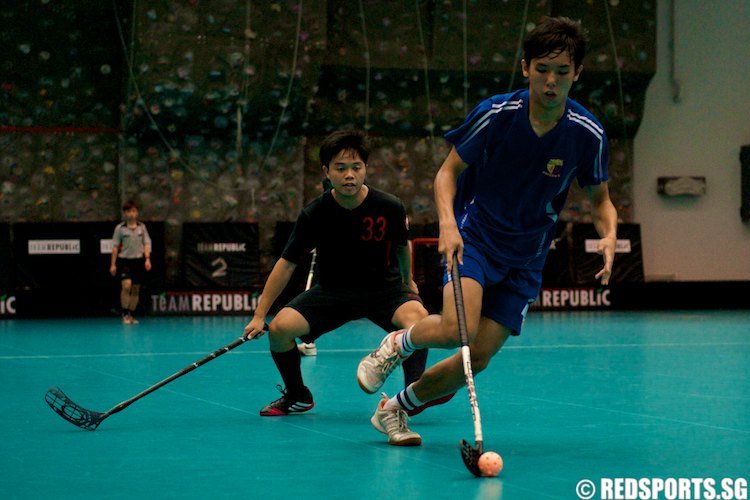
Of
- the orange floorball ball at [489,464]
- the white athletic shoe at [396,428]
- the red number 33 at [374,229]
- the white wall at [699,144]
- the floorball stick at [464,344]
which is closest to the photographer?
the orange floorball ball at [489,464]

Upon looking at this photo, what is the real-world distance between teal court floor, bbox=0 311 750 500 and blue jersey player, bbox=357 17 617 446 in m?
0.55

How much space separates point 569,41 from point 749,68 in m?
15.9

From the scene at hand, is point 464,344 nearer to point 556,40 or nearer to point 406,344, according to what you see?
point 406,344

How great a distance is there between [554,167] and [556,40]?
57 cm

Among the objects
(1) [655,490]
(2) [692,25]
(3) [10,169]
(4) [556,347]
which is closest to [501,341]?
(1) [655,490]

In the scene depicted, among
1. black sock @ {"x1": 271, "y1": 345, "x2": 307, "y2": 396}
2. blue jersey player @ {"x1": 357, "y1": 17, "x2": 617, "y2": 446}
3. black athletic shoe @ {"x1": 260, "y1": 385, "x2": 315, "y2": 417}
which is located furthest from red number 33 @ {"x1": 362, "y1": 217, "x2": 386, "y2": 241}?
blue jersey player @ {"x1": 357, "y1": 17, "x2": 617, "y2": 446}

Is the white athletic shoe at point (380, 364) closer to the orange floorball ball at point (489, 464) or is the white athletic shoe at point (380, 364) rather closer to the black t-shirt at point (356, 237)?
the black t-shirt at point (356, 237)

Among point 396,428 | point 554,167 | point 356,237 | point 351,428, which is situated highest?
point 554,167

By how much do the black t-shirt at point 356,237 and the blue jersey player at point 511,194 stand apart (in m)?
1.28

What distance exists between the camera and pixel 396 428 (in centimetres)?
505

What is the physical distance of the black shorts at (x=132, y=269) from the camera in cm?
1538

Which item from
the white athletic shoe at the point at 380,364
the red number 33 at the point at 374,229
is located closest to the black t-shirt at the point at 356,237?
the red number 33 at the point at 374,229

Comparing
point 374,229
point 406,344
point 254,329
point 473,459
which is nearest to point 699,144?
point 374,229

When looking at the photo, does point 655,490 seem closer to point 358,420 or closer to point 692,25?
point 358,420
